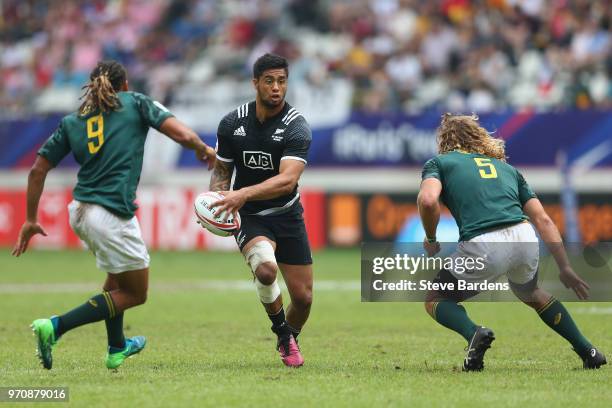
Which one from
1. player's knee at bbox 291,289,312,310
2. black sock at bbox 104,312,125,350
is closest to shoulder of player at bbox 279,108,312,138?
player's knee at bbox 291,289,312,310

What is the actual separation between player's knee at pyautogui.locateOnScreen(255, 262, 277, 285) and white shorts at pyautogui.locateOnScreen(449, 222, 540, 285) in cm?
140

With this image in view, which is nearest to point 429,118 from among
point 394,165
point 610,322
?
point 394,165

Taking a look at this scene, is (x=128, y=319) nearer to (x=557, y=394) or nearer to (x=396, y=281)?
(x=396, y=281)

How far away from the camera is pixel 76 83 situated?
26.0m

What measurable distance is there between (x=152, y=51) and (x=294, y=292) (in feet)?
60.8

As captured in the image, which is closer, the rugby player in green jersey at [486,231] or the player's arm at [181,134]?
the rugby player in green jersey at [486,231]

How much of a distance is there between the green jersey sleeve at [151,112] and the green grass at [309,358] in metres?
1.85

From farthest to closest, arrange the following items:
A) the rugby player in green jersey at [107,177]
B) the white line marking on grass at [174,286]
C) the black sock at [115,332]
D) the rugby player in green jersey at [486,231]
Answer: the white line marking on grass at [174,286] < the black sock at [115,332] < the rugby player in green jersey at [107,177] < the rugby player in green jersey at [486,231]

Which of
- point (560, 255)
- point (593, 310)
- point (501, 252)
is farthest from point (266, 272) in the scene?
point (593, 310)

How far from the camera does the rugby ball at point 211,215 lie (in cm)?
855

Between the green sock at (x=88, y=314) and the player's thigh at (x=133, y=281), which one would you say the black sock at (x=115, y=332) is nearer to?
the green sock at (x=88, y=314)

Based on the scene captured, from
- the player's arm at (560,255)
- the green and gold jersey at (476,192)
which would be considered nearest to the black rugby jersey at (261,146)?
the green and gold jersey at (476,192)

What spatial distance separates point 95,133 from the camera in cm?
838

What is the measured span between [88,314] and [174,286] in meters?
8.80
